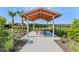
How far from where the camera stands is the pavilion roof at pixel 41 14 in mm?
6105

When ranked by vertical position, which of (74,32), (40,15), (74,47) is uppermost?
(40,15)

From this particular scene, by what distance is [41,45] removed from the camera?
20.3 feet

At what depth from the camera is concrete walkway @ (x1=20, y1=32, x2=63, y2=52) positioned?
20.0 feet

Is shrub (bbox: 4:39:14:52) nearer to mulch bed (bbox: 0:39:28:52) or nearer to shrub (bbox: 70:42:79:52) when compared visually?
mulch bed (bbox: 0:39:28:52)

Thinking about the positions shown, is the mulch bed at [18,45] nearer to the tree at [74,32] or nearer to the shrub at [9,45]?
the shrub at [9,45]

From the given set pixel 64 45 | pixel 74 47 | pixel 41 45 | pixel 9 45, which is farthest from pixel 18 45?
pixel 74 47

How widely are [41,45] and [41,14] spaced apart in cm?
76

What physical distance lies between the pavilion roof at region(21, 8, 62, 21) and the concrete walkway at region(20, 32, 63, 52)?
1.49ft

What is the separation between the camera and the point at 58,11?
608 centimetres

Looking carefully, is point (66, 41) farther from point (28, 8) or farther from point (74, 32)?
point (28, 8)

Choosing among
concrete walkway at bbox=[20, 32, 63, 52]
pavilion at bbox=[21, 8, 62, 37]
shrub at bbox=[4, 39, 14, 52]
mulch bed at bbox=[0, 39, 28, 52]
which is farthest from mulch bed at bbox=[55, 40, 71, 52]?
shrub at bbox=[4, 39, 14, 52]

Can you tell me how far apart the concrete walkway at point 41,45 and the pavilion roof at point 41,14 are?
45 cm

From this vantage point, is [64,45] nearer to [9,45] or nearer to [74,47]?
[74,47]
